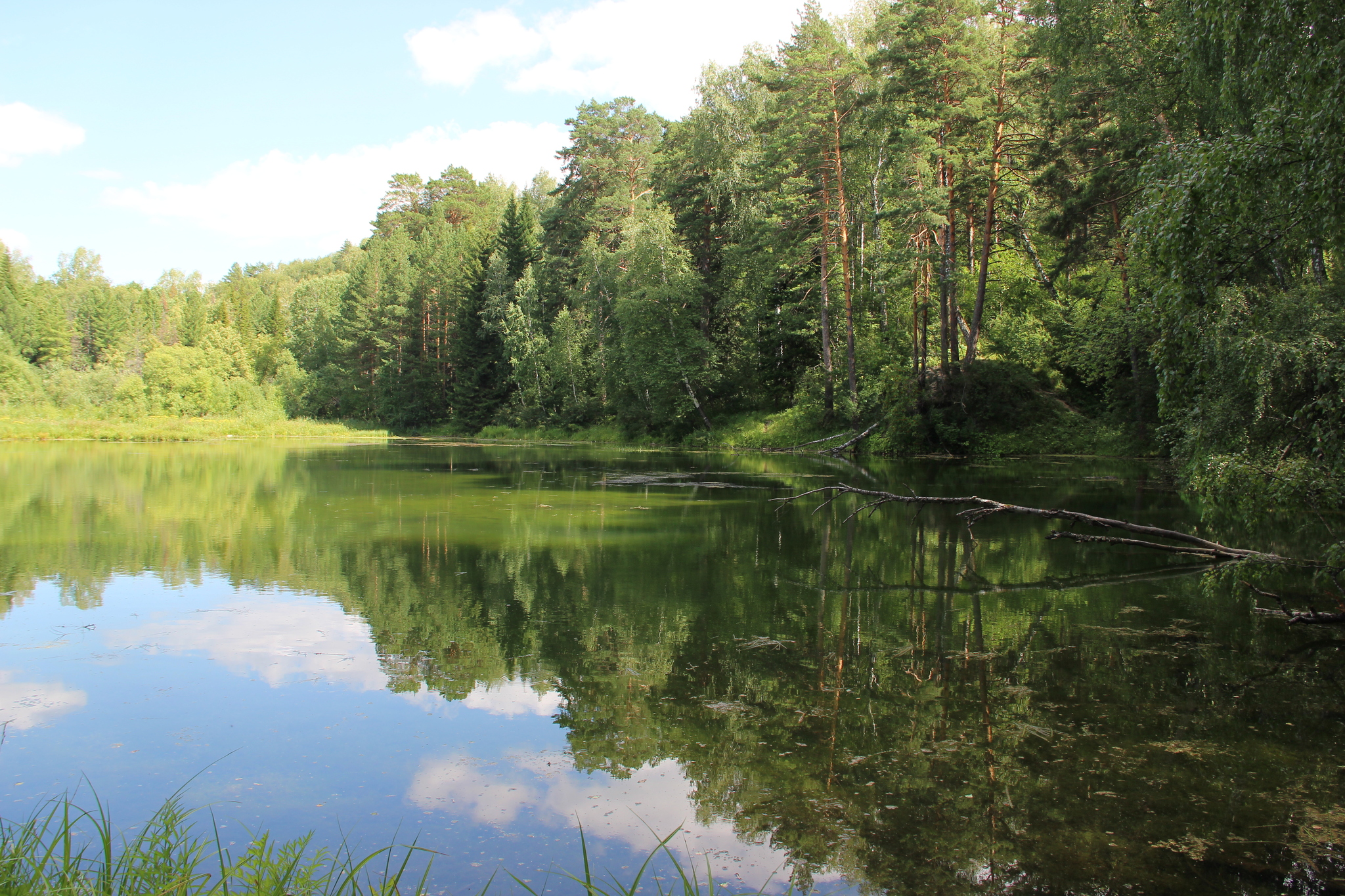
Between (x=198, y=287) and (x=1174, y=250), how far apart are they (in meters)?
139

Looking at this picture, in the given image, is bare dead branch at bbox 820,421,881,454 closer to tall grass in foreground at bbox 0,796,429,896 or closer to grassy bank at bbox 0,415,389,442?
tall grass in foreground at bbox 0,796,429,896

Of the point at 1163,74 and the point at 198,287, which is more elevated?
the point at 198,287

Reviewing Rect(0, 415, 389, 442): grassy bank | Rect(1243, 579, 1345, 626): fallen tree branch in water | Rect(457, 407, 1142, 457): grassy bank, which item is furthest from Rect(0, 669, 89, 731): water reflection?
Rect(0, 415, 389, 442): grassy bank

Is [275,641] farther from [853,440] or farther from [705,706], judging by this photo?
[853,440]

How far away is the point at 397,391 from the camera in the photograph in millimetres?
56844

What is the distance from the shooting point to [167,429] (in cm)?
4384

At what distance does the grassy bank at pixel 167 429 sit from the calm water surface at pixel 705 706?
34975 mm

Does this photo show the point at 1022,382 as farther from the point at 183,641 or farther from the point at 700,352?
the point at 183,641

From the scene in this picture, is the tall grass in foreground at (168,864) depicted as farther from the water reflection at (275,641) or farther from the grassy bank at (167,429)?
the grassy bank at (167,429)

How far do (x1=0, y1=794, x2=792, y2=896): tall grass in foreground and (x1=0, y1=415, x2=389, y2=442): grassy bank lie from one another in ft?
144

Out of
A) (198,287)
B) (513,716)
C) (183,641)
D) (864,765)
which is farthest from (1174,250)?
(198,287)

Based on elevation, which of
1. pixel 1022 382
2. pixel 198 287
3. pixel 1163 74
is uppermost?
pixel 198 287

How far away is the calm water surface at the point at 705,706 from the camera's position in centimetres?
387

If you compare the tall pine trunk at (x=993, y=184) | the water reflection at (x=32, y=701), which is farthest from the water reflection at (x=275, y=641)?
the tall pine trunk at (x=993, y=184)
